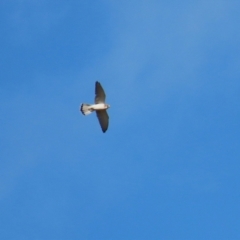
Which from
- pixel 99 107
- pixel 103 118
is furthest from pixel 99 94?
pixel 103 118

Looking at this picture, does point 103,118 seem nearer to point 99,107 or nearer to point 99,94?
point 99,107

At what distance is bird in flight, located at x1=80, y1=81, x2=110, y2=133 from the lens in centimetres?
6738

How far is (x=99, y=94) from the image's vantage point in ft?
222

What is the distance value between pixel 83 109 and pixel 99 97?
1.37 meters

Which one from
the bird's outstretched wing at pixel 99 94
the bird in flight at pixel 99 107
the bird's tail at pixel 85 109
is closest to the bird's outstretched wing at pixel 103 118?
the bird in flight at pixel 99 107

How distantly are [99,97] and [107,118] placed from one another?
154 centimetres

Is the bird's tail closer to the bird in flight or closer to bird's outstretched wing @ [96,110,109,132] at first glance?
the bird in flight

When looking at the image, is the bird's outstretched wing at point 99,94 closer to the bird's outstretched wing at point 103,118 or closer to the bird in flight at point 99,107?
the bird in flight at point 99,107

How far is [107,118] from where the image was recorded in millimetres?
68625

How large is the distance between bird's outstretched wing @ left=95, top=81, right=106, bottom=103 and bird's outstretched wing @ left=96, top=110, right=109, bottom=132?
761 millimetres

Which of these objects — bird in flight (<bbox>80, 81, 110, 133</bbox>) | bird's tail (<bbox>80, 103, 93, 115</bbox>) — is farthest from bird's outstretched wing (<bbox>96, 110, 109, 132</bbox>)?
bird's tail (<bbox>80, 103, 93, 115</bbox>)

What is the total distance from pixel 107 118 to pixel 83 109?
6.84 ft

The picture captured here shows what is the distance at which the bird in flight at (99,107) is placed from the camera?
67375 millimetres

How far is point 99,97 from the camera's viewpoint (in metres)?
67.9
